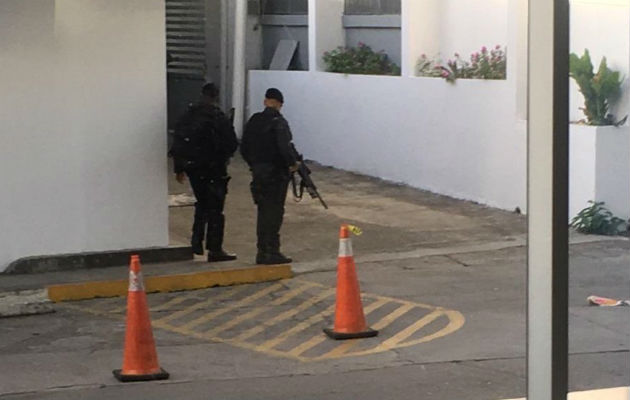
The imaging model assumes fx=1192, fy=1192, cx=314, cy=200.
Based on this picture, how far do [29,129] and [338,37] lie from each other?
34.1ft

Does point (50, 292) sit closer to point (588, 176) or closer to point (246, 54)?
point (588, 176)

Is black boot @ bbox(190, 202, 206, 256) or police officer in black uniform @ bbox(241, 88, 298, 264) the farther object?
black boot @ bbox(190, 202, 206, 256)

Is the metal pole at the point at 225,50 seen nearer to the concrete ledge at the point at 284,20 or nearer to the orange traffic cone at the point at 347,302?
the concrete ledge at the point at 284,20

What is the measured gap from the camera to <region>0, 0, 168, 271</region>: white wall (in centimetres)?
1081

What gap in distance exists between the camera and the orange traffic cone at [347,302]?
28.0 feet

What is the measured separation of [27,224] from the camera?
10984 millimetres

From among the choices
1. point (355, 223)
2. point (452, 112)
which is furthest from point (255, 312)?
point (452, 112)

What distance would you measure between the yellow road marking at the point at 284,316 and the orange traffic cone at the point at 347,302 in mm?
593

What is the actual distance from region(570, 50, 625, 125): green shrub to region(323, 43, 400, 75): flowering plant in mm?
5508

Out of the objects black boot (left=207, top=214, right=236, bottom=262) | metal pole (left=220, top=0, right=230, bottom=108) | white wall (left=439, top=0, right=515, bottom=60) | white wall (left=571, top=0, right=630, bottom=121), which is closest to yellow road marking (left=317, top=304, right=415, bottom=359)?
black boot (left=207, top=214, right=236, bottom=262)

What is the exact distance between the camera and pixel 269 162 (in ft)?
37.1

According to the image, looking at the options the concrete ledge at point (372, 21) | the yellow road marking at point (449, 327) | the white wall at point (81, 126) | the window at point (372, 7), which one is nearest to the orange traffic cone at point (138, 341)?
the yellow road marking at point (449, 327)

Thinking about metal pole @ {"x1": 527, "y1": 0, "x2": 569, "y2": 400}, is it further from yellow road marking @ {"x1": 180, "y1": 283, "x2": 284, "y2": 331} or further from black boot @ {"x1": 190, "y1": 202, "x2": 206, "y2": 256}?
black boot @ {"x1": 190, "y1": 202, "x2": 206, "y2": 256}

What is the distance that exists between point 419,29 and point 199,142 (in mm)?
7084
